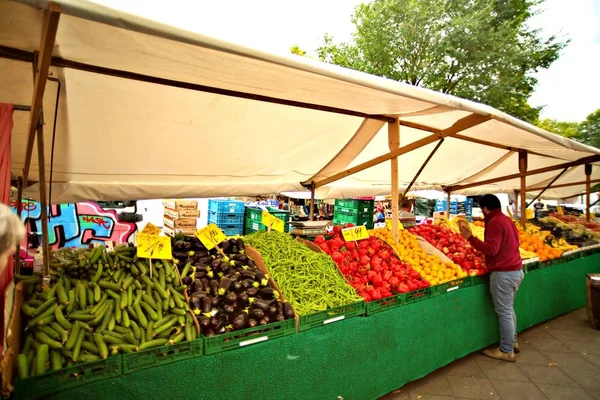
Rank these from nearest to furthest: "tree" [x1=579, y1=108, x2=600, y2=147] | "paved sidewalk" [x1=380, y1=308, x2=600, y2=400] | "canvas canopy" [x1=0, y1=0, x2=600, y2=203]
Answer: "canvas canopy" [x1=0, y1=0, x2=600, y2=203] → "paved sidewalk" [x1=380, y1=308, x2=600, y2=400] → "tree" [x1=579, y1=108, x2=600, y2=147]

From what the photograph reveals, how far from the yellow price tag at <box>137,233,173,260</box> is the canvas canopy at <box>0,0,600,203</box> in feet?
3.50

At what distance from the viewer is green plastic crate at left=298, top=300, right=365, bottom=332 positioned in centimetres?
282

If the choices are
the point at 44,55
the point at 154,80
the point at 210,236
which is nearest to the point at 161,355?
the point at 210,236

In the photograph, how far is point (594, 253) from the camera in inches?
275

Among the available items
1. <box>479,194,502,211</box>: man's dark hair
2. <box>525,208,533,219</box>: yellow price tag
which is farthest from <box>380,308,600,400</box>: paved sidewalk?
<box>525,208,533,219</box>: yellow price tag

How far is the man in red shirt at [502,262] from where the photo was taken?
13.8 feet

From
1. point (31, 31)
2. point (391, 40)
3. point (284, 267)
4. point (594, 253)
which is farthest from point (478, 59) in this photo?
point (31, 31)

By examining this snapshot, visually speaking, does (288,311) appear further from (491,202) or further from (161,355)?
(491,202)

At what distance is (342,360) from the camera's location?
304cm

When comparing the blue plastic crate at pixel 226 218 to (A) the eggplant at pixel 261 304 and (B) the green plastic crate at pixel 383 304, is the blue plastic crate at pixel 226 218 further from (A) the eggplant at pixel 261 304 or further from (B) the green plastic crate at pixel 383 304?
(A) the eggplant at pixel 261 304

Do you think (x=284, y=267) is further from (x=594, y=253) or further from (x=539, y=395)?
(x=594, y=253)

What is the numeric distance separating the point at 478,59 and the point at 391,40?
13.8 ft

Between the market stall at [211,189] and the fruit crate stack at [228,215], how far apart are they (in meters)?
4.80

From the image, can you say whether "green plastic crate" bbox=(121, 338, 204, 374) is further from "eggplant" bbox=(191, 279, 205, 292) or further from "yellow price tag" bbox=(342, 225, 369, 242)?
"yellow price tag" bbox=(342, 225, 369, 242)
